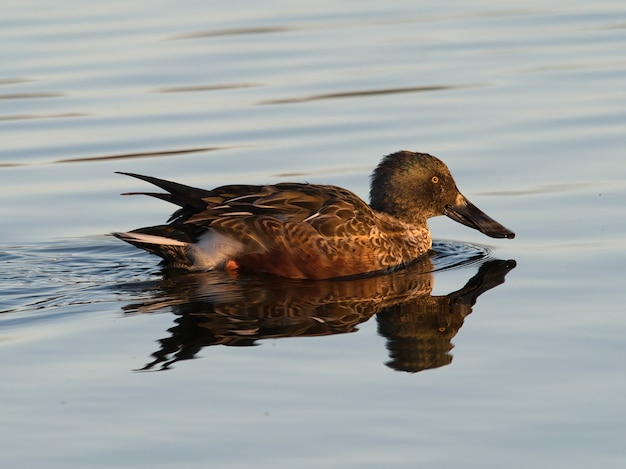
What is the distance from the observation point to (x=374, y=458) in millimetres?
6113

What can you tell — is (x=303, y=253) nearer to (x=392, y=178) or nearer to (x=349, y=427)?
(x=392, y=178)

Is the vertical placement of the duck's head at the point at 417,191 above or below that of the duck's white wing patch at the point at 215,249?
above

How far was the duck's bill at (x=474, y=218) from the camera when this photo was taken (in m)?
10.5

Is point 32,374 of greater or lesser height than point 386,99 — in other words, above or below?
below

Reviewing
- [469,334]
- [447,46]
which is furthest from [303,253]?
[447,46]

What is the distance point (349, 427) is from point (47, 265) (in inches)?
162

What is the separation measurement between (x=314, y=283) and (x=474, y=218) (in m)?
1.68

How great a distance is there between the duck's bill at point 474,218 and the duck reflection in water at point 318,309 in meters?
0.43

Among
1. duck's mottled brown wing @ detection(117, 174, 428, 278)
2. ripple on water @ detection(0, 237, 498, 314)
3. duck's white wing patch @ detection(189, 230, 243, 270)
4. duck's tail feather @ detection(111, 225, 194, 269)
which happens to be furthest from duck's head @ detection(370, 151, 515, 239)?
duck's tail feather @ detection(111, 225, 194, 269)

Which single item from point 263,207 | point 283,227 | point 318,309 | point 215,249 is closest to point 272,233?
point 283,227

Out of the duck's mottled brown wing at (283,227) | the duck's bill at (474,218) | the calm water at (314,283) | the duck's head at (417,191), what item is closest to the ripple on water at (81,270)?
the calm water at (314,283)

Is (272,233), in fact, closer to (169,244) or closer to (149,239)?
(169,244)

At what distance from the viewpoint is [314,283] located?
973 cm

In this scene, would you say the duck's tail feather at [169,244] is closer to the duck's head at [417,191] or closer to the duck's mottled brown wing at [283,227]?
the duck's mottled brown wing at [283,227]
